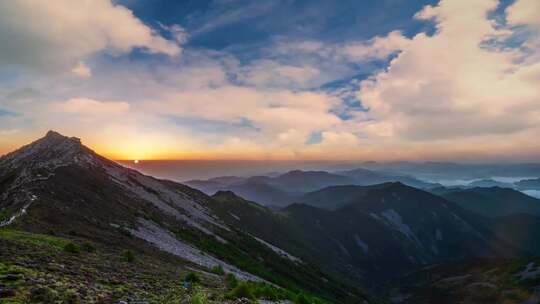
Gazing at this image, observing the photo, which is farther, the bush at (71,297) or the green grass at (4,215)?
the green grass at (4,215)

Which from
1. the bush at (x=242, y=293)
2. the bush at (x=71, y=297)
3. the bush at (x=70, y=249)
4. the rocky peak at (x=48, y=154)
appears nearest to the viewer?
the bush at (x=71, y=297)

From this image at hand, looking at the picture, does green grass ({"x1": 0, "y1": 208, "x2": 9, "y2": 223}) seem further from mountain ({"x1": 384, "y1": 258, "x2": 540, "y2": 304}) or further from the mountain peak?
mountain ({"x1": 384, "y1": 258, "x2": 540, "y2": 304})

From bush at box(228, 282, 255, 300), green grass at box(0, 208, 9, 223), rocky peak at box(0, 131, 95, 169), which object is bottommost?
bush at box(228, 282, 255, 300)

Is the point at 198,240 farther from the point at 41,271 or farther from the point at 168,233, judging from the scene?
the point at 41,271

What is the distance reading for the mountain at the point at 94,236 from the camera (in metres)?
15.7

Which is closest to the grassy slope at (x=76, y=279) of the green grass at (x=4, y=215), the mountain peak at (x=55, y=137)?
the green grass at (x=4, y=215)

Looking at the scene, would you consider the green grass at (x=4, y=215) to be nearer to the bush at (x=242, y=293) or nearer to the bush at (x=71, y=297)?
the bush at (x=71, y=297)

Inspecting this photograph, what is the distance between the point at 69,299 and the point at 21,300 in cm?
161

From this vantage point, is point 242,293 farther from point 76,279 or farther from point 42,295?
point 42,295

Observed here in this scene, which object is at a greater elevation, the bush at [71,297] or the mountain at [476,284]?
the bush at [71,297]

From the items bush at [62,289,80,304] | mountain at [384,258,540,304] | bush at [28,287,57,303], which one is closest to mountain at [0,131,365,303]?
bush at [28,287,57,303]

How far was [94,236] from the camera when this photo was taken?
105ft

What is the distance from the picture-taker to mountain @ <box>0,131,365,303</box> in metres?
15.7

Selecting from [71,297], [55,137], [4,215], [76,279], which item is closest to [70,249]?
[76,279]
